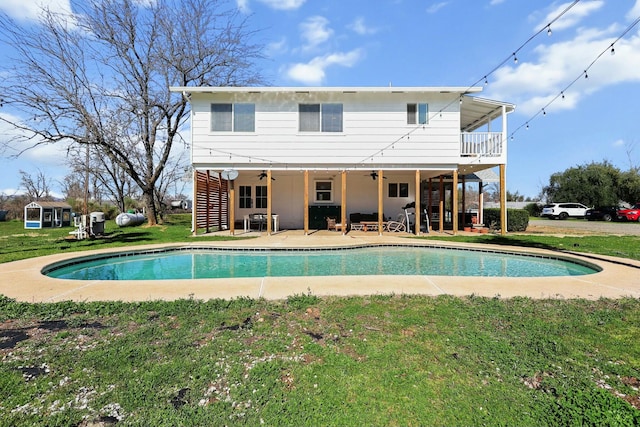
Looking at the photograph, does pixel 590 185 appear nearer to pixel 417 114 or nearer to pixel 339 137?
pixel 417 114

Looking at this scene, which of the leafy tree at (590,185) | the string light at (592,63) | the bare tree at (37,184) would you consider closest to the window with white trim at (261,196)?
the string light at (592,63)

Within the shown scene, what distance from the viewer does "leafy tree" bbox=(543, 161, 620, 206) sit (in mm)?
28516

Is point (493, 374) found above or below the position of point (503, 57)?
below

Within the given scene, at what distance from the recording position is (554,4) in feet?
18.5

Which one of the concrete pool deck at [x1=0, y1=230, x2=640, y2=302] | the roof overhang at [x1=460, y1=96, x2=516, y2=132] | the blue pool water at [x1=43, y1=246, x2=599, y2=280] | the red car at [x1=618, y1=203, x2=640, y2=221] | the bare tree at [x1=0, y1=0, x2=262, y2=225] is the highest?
the bare tree at [x1=0, y1=0, x2=262, y2=225]

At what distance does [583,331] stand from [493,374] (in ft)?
4.77

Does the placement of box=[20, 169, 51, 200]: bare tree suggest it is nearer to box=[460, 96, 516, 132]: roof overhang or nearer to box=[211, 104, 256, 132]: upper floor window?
box=[211, 104, 256, 132]: upper floor window

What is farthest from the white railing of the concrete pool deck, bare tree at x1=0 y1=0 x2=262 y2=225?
bare tree at x1=0 y1=0 x2=262 y2=225

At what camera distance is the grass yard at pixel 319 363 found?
1920mm

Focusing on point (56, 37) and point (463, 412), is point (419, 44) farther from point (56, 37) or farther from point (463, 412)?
point (56, 37)

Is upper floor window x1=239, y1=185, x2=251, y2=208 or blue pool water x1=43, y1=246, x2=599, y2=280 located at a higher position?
upper floor window x1=239, y1=185, x2=251, y2=208

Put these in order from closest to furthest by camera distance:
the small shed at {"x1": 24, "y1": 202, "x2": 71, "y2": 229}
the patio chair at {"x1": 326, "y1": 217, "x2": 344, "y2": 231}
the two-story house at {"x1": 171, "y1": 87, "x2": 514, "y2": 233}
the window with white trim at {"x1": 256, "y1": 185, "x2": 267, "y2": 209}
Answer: the two-story house at {"x1": 171, "y1": 87, "x2": 514, "y2": 233} < the patio chair at {"x1": 326, "y1": 217, "x2": 344, "y2": 231} < the window with white trim at {"x1": 256, "y1": 185, "x2": 267, "y2": 209} < the small shed at {"x1": 24, "y1": 202, "x2": 71, "y2": 229}

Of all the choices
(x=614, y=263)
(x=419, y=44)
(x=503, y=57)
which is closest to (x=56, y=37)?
(x=419, y=44)

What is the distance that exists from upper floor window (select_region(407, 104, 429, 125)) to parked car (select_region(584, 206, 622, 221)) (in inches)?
891
